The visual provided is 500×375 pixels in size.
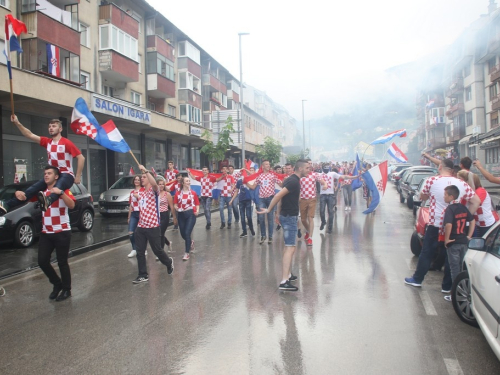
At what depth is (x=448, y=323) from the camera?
461 centimetres

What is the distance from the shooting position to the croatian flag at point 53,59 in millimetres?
17375

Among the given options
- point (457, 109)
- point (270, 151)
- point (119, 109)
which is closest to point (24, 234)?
point (119, 109)

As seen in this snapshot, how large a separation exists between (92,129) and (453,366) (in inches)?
224

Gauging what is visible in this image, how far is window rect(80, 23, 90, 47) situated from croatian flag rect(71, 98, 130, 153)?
16.1 meters

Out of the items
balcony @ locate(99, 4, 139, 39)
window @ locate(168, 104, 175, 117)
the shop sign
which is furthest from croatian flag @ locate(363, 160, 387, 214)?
window @ locate(168, 104, 175, 117)

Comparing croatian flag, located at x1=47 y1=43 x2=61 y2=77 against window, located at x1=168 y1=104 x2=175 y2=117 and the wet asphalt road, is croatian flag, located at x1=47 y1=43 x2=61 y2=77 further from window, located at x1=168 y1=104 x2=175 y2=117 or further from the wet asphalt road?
window, located at x1=168 y1=104 x2=175 y2=117

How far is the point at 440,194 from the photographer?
5.67m

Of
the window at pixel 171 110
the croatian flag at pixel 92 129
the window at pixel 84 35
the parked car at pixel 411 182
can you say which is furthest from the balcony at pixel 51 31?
the parked car at pixel 411 182

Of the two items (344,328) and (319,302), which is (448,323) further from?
(319,302)

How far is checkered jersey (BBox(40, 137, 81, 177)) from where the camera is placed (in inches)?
225

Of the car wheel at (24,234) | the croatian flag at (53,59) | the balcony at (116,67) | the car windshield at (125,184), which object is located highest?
the balcony at (116,67)

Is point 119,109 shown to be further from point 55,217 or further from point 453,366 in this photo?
point 453,366

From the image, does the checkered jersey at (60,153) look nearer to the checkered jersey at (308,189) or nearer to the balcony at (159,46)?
the checkered jersey at (308,189)

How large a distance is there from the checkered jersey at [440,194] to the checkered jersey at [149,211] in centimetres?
398
